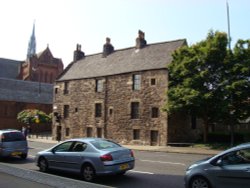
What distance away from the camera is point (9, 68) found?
81.7 meters

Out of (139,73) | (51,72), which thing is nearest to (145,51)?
(139,73)

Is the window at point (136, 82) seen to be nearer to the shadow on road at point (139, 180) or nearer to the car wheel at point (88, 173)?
the shadow on road at point (139, 180)

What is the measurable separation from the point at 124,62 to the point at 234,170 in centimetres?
3072

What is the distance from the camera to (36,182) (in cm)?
962

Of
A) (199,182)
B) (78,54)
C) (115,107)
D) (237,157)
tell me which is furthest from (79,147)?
(78,54)

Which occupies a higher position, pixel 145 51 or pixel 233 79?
pixel 145 51

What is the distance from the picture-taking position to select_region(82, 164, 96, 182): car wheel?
11.0 m

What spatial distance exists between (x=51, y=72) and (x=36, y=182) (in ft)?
246

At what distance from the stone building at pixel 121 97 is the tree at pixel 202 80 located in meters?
3.23

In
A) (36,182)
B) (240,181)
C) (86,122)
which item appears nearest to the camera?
(240,181)

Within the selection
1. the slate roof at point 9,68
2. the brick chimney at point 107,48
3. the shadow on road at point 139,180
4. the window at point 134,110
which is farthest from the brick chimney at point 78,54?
the slate roof at point 9,68

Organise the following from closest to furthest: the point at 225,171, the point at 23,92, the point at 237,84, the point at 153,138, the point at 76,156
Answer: the point at 225,171
the point at 76,156
the point at 237,84
the point at 153,138
the point at 23,92

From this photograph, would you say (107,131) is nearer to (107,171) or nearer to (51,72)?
(107,171)

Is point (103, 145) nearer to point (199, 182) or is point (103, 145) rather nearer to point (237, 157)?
point (199, 182)
